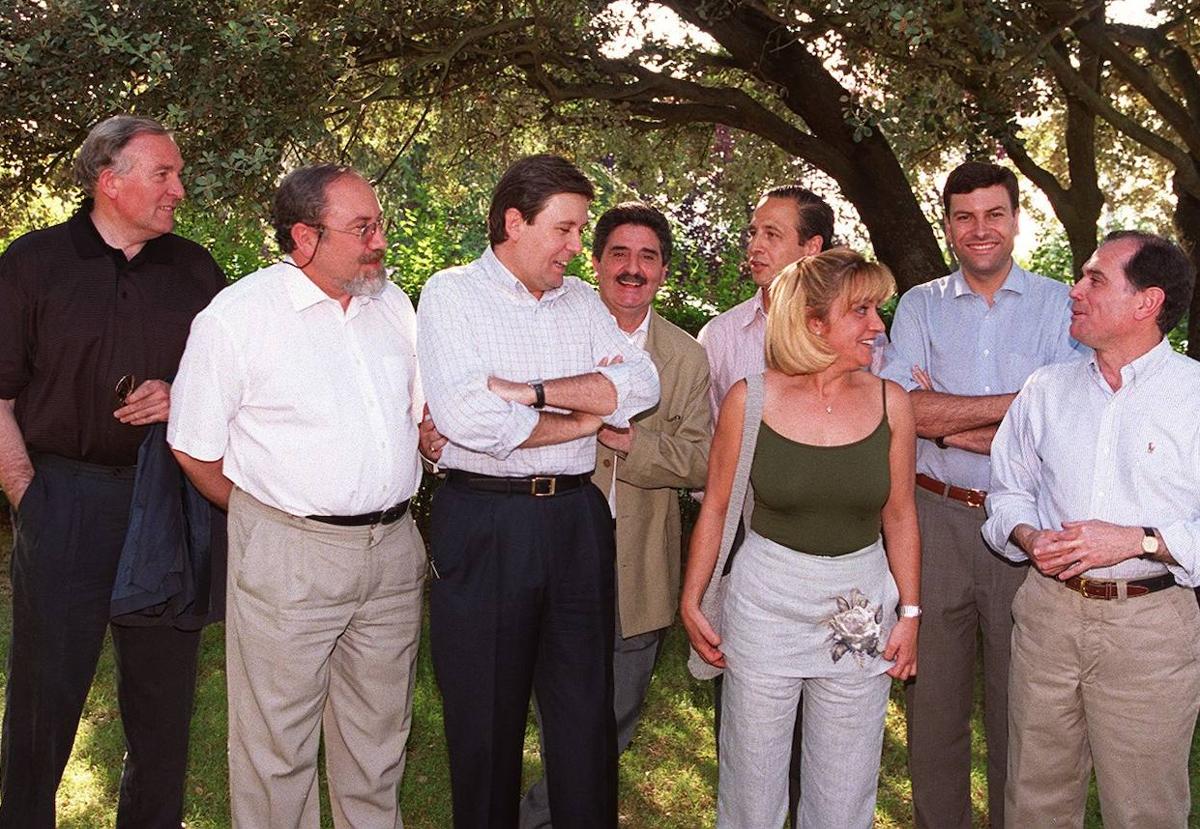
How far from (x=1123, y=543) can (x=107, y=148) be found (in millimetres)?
3415

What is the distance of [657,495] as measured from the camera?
4742 mm

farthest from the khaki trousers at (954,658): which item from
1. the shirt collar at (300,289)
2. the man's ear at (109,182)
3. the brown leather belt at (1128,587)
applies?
the man's ear at (109,182)

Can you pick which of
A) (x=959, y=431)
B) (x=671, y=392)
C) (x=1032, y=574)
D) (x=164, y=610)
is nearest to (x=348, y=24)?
(x=671, y=392)

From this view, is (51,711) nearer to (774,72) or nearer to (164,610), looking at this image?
(164,610)

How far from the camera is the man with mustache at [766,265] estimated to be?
467cm

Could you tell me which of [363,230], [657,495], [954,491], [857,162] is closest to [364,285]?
[363,230]

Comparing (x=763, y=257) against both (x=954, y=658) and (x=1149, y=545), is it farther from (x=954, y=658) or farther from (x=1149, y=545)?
(x=1149, y=545)

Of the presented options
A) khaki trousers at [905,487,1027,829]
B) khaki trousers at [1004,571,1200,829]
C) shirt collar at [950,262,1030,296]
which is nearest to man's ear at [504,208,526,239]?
shirt collar at [950,262,1030,296]

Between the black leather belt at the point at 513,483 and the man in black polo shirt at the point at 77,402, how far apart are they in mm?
1046

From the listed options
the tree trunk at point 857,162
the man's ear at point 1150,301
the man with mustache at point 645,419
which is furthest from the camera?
the tree trunk at point 857,162

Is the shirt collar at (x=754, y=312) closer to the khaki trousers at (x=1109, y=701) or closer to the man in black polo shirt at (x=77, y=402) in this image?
the khaki trousers at (x=1109, y=701)

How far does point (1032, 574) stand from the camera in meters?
3.94

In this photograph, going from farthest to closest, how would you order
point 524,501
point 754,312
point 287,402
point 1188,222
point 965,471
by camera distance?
1. point 1188,222
2. point 754,312
3. point 965,471
4. point 524,501
5. point 287,402

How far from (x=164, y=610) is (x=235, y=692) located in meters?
0.45
